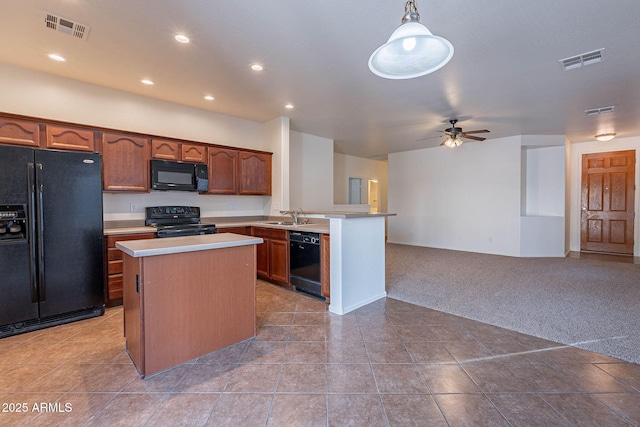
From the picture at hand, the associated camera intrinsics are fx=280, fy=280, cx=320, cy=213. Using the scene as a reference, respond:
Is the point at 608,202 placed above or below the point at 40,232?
above

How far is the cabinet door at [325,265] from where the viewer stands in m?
3.31

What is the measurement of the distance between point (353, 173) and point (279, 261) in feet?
17.9

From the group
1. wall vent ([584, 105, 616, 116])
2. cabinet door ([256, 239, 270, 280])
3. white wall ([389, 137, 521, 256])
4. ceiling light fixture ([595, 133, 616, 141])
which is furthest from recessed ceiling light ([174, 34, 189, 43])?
ceiling light fixture ([595, 133, 616, 141])

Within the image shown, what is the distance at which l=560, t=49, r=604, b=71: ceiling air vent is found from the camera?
108 inches

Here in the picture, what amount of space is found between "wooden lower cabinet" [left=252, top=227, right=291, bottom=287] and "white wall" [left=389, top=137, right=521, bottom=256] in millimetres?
4942

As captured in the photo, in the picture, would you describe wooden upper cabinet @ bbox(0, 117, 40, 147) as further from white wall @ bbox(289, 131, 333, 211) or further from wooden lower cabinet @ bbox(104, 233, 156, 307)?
white wall @ bbox(289, 131, 333, 211)

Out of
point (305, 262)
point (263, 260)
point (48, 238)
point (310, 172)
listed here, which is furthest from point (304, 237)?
point (310, 172)

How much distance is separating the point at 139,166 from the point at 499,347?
443 cm

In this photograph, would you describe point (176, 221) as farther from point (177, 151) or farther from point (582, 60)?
point (582, 60)

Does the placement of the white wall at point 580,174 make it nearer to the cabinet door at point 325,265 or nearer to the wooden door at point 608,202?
the wooden door at point 608,202

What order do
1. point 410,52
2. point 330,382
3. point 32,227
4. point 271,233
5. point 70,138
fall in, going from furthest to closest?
point 271,233 < point 70,138 < point 32,227 < point 330,382 < point 410,52

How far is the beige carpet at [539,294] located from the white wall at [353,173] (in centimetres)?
309

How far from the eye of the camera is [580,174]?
673 cm

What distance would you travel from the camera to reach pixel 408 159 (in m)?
7.84
